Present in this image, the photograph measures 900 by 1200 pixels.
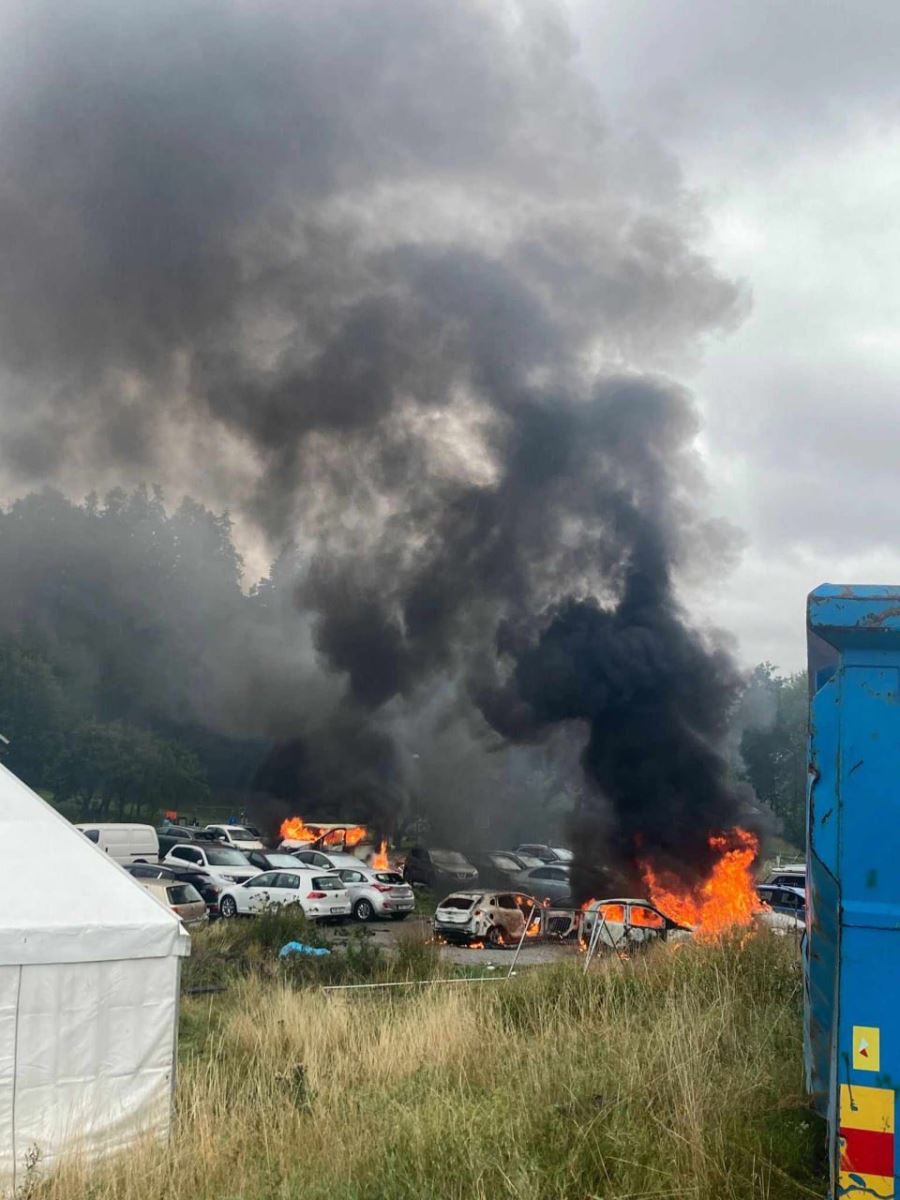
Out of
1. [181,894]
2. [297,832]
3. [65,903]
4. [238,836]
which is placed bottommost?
[238,836]

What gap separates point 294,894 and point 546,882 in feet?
30.6

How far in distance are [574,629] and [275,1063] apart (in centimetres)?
2492

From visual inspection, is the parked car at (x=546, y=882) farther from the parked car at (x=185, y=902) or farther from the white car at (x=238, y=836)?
the parked car at (x=185, y=902)

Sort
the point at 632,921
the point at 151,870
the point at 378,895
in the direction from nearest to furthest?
the point at 632,921
the point at 378,895
the point at 151,870

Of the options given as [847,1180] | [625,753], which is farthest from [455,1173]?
[625,753]

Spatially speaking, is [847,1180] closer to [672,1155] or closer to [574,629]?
[672,1155]

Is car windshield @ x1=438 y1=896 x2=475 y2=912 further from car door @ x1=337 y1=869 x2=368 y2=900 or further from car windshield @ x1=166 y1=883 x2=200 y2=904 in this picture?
car windshield @ x1=166 y1=883 x2=200 y2=904

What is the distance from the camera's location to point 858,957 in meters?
3.65

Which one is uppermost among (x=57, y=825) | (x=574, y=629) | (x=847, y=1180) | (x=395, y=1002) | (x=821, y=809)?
(x=574, y=629)

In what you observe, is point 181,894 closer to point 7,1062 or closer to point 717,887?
point 717,887

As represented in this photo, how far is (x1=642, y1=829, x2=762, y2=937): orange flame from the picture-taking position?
2345 cm

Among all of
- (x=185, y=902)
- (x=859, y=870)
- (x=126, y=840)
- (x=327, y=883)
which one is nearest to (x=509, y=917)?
(x=327, y=883)

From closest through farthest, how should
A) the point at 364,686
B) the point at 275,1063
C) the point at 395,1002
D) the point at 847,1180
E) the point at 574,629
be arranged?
the point at 847,1180 < the point at 275,1063 < the point at 395,1002 < the point at 574,629 < the point at 364,686

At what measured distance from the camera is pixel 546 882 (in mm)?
29391
